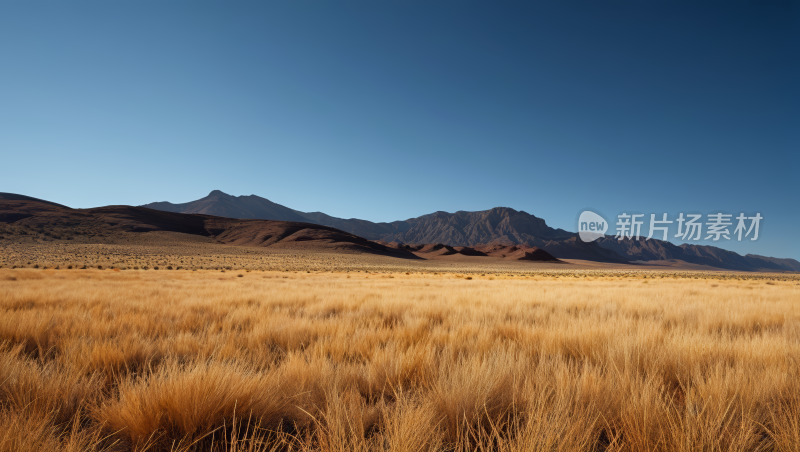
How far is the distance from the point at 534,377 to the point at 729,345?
8.42ft

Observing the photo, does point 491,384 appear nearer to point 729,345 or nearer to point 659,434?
point 659,434

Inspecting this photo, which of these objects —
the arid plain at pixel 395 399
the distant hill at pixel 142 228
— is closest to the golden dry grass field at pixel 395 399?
the arid plain at pixel 395 399

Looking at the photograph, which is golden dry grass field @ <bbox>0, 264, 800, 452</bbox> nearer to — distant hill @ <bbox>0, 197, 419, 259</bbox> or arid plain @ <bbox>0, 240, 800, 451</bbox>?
arid plain @ <bbox>0, 240, 800, 451</bbox>

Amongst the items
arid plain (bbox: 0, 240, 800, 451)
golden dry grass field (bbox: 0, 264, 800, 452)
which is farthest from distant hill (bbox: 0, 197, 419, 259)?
golden dry grass field (bbox: 0, 264, 800, 452)

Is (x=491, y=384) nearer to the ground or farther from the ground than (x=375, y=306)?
farther from the ground

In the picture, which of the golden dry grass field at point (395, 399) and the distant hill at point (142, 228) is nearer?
the golden dry grass field at point (395, 399)

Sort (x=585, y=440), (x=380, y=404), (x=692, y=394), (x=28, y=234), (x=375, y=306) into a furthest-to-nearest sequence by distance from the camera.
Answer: (x=28, y=234) → (x=375, y=306) → (x=692, y=394) → (x=380, y=404) → (x=585, y=440)

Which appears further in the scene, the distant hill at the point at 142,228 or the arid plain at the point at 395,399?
the distant hill at the point at 142,228

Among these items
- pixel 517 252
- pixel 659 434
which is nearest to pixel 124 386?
pixel 659 434

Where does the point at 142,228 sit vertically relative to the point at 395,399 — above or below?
below

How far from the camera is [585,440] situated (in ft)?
4.40

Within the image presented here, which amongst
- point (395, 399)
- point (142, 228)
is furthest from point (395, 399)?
point (142, 228)

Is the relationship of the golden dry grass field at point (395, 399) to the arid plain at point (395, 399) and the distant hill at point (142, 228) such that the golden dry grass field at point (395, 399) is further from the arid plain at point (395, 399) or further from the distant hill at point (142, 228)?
the distant hill at point (142, 228)

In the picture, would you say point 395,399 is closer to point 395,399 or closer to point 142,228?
point 395,399
